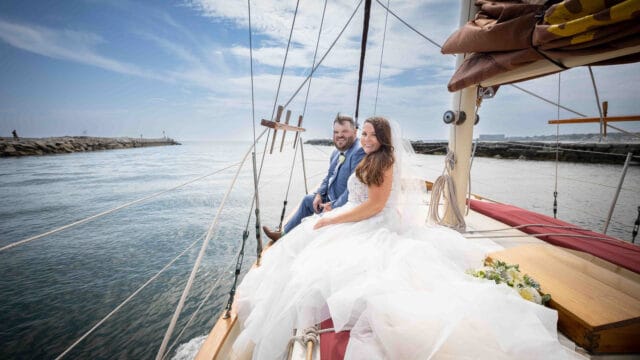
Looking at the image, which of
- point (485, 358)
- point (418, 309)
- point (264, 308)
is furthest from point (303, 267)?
point (485, 358)

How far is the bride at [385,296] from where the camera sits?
80 centimetres

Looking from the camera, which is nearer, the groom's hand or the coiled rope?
the coiled rope

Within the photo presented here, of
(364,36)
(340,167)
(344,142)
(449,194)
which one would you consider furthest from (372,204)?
(364,36)

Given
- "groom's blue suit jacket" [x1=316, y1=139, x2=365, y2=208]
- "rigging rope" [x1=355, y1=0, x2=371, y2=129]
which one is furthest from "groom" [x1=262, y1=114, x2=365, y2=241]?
"rigging rope" [x1=355, y1=0, x2=371, y2=129]

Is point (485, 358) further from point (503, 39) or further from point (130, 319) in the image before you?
point (130, 319)

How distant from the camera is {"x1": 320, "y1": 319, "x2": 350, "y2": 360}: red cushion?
905mm

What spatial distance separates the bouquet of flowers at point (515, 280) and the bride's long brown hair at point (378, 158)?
0.85m

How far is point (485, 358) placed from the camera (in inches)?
29.9

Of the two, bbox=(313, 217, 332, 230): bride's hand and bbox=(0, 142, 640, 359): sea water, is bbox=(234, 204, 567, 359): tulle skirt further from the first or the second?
bbox=(0, 142, 640, 359): sea water

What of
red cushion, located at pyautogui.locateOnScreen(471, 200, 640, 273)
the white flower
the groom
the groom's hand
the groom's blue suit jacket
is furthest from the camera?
the groom's hand

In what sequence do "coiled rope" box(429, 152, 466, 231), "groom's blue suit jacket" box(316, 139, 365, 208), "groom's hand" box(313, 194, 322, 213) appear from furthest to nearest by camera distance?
1. "groom's hand" box(313, 194, 322, 213)
2. "groom's blue suit jacket" box(316, 139, 365, 208)
3. "coiled rope" box(429, 152, 466, 231)

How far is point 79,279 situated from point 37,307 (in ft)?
2.13

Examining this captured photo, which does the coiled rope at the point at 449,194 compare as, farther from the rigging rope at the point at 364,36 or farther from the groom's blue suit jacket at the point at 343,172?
the rigging rope at the point at 364,36

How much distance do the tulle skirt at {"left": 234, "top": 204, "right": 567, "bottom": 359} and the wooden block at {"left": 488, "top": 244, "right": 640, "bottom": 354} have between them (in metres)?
0.22
